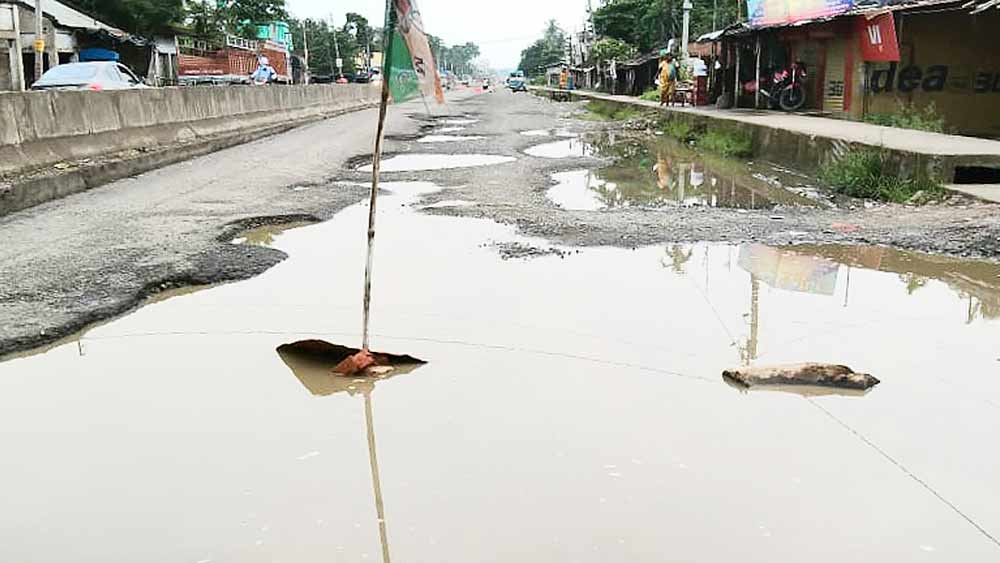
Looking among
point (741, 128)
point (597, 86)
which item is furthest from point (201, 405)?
point (597, 86)

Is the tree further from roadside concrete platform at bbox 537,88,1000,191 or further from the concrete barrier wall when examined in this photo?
roadside concrete platform at bbox 537,88,1000,191

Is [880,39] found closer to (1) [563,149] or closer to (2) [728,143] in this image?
(2) [728,143]

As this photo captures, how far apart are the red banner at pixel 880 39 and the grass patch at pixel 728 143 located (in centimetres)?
292

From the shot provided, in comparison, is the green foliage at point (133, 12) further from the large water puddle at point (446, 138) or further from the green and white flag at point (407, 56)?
the green and white flag at point (407, 56)

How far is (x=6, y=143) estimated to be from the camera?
885 cm

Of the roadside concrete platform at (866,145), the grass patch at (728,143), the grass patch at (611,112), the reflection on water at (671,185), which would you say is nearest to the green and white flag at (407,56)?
the reflection on water at (671,185)

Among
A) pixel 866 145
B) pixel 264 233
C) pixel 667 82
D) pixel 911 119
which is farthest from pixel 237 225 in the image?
pixel 667 82

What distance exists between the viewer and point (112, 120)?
11.5m

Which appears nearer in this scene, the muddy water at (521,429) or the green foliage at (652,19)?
the muddy water at (521,429)

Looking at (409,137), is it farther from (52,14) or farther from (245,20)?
(245,20)

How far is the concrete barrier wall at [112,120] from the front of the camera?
358 inches

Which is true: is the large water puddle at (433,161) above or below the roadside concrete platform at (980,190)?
above

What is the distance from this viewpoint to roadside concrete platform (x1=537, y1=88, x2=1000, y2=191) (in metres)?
9.11

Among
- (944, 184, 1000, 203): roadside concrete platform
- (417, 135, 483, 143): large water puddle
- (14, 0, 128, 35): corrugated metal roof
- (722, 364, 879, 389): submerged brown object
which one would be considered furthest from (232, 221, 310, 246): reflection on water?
(14, 0, 128, 35): corrugated metal roof
